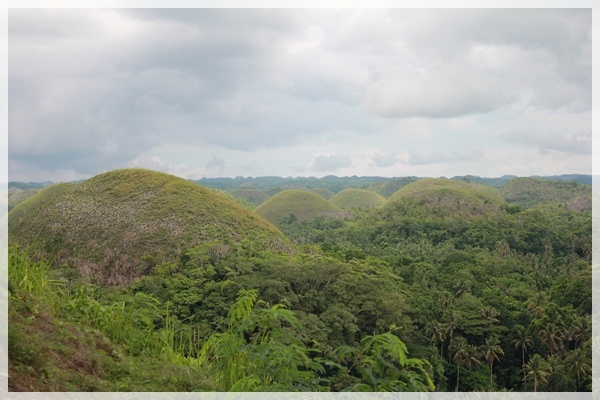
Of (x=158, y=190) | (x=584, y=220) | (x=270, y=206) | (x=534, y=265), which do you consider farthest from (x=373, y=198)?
(x=158, y=190)

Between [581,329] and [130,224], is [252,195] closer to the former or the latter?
[130,224]

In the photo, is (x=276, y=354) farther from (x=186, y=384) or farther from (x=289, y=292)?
(x=289, y=292)

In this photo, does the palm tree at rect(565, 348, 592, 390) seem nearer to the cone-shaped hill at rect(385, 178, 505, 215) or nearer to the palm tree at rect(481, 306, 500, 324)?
the palm tree at rect(481, 306, 500, 324)

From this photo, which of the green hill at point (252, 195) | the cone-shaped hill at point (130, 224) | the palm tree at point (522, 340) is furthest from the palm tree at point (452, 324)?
the green hill at point (252, 195)

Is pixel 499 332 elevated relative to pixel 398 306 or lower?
lower

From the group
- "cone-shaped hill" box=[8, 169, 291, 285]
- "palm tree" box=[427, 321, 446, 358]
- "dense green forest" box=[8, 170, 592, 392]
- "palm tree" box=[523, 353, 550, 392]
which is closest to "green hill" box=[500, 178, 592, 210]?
"dense green forest" box=[8, 170, 592, 392]

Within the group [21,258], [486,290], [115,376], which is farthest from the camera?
[486,290]
